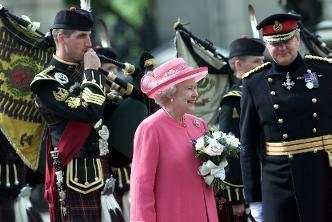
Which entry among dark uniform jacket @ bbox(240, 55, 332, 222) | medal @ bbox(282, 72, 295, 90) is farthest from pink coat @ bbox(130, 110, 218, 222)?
medal @ bbox(282, 72, 295, 90)

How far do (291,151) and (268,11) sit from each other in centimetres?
1187

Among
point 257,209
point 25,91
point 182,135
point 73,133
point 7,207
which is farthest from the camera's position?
point 7,207

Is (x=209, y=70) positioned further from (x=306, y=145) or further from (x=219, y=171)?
(x=219, y=171)

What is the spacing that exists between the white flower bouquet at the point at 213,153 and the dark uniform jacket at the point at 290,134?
28.1 inches

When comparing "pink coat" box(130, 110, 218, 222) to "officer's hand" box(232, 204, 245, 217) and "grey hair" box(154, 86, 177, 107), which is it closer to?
"grey hair" box(154, 86, 177, 107)

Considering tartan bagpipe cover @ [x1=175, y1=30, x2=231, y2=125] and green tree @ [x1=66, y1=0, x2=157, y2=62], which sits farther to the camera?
green tree @ [x1=66, y1=0, x2=157, y2=62]

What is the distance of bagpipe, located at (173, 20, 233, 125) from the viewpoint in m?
10.6

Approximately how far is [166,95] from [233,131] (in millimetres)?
2042

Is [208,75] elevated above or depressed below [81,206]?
above

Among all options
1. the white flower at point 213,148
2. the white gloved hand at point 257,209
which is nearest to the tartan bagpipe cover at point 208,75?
the white gloved hand at point 257,209

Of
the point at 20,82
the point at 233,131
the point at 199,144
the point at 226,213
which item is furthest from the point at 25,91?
the point at 199,144

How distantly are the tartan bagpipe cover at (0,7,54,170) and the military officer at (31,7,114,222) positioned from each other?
561 millimetres

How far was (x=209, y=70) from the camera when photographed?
35.2 feet

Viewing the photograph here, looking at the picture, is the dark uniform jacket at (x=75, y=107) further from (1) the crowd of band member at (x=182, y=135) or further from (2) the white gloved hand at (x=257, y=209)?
(2) the white gloved hand at (x=257, y=209)
